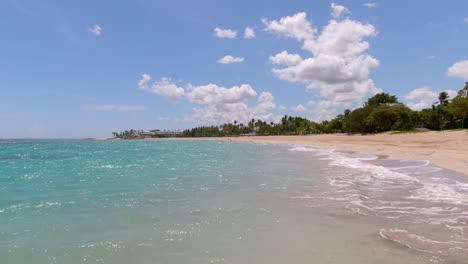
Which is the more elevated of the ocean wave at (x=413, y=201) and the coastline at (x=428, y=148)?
the coastline at (x=428, y=148)

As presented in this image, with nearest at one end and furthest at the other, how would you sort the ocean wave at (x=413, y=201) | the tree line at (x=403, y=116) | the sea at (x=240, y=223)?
the sea at (x=240, y=223) → the ocean wave at (x=413, y=201) → the tree line at (x=403, y=116)

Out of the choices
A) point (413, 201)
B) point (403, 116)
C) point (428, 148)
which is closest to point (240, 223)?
point (413, 201)

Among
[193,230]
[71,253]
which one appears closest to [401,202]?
[193,230]

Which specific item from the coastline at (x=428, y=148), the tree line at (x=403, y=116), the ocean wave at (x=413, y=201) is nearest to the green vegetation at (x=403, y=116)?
the tree line at (x=403, y=116)

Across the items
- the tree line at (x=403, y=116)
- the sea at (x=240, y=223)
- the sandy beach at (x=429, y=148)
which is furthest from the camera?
the tree line at (x=403, y=116)

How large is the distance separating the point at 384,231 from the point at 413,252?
1.50 m

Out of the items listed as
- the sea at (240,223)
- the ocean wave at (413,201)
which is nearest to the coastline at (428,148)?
the ocean wave at (413,201)

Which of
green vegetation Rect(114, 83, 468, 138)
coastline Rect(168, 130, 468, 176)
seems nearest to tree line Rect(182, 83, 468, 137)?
green vegetation Rect(114, 83, 468, 138)

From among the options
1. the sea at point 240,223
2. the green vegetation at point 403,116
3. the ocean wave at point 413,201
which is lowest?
the ocean wave at point 413,201

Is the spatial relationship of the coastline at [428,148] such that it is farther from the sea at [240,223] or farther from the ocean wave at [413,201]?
the sea at [240,223]

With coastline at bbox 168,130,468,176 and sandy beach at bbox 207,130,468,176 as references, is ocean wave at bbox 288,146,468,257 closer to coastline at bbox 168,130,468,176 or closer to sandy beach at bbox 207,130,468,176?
coastline at bbox 168,130,468,176

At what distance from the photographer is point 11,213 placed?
11.2m

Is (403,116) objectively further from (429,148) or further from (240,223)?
(240,223)

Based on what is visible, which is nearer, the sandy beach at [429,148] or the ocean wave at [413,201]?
the ocean wave at [413,201]
